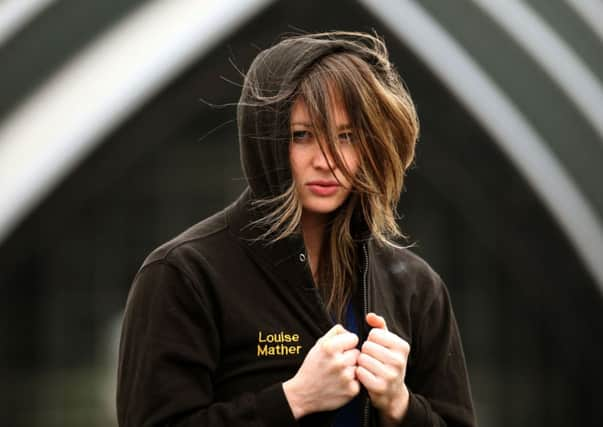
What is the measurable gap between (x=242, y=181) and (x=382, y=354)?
12.0 m

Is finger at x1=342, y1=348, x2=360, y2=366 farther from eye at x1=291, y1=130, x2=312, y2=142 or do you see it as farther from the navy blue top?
eye at x1=291, y1=130, x2=312, y2=142

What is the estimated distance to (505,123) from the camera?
13797 millimetres

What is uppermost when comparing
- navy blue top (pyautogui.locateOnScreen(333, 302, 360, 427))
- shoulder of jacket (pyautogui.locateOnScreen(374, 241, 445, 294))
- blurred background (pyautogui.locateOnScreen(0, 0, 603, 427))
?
blurred background (pyautogui.locateOnScreen(0, 0, 603, 427))

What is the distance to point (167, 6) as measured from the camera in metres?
11.9

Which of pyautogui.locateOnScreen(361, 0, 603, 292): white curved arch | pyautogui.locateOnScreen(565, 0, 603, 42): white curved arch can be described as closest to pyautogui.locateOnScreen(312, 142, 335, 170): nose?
pyautogui.locateOnScreen(565, 0, 603, 42): white curved arch

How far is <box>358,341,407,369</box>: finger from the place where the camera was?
207 cm

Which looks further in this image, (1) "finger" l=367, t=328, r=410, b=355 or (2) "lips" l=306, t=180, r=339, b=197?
(2) "lips" l=306, t=180, r=339, b=197

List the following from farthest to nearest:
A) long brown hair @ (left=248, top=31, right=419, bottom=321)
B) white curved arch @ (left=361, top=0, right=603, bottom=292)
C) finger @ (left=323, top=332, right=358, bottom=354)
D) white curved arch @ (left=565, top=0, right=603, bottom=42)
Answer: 1. white curved arch @ (left=361, top=0, right=603, bottom=292)
2. white curved arch @ (left=565, top=0, right=603, bottom=42)
3. long brown hair @ (left=248, top=31, right=419, bottom=321)
4. finger @ (left=323, top=332, right=358, bottom=354)

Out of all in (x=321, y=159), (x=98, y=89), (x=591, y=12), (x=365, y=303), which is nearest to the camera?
(x=321, y=159)

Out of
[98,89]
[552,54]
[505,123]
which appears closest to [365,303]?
[552,54]

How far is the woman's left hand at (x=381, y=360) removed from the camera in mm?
2070

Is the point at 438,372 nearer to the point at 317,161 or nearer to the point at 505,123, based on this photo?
the point at 317,161

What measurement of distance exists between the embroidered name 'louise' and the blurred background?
9.48 metres

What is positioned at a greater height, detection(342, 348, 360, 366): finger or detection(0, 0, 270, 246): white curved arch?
detection(0, 0, 270, 246): white curved arch
